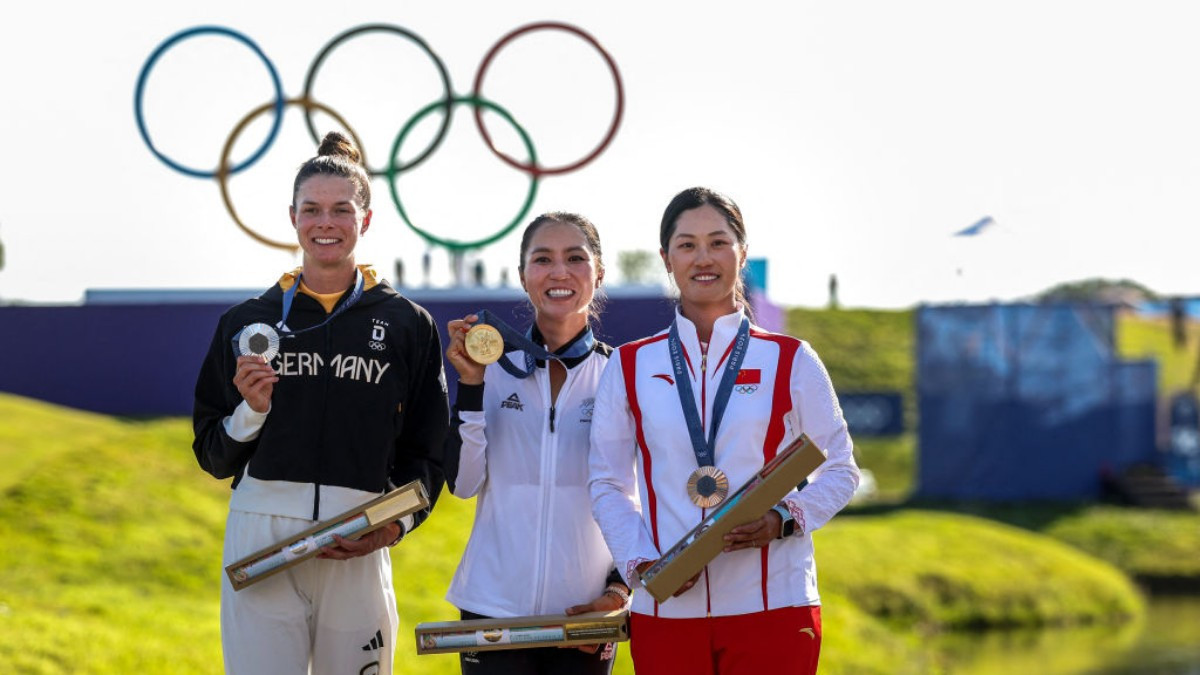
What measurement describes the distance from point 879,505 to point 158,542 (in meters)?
17.6

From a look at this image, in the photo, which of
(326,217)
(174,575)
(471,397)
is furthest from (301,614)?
(174,575)

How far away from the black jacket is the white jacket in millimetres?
126

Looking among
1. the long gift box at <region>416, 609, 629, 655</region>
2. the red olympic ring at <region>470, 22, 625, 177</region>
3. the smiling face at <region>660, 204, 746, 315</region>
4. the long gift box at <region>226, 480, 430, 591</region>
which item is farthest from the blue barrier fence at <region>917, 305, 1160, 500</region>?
the long gift box at <region>226, 480, 430, 591</region>

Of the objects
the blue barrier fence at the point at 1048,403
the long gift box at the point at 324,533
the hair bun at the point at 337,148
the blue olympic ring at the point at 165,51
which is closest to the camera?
the long gift box at the point at 324,533

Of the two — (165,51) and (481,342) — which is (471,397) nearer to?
(481,342)

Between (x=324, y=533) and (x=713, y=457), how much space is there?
0.98m

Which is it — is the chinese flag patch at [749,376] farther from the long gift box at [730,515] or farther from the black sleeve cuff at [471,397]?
the black sleeve cuff at [471,397]

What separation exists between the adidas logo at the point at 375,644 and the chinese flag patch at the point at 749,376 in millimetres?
1131

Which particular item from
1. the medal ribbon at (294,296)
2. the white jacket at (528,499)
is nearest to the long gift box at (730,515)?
the white jacket at (528,499)

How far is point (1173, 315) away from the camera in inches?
1216

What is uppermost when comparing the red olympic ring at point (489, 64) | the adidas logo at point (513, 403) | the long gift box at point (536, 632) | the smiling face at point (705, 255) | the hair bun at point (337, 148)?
the red olympic ring at point (489, 64)

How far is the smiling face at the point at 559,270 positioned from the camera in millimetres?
4344

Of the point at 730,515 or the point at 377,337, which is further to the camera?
the point at 377,337

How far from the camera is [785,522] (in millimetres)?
3807
